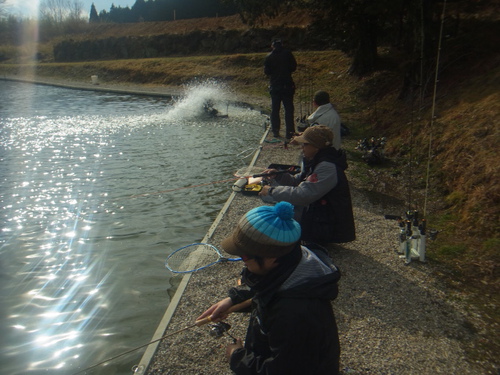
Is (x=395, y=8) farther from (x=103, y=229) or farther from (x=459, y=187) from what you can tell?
(x=103, y=229)

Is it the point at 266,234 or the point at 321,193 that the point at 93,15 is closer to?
the point at 321,193

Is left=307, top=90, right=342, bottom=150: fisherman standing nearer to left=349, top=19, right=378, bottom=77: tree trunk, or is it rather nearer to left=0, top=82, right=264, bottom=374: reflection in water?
left=0, top=82, right=264, bottom=374: reflection in water

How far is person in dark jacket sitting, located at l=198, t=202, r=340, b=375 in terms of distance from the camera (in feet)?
7.86

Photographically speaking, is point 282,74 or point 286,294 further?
point 282,74

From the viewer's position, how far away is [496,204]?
20.4ft

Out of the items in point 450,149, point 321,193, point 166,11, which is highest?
point 166,11

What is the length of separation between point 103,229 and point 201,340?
4.08 m

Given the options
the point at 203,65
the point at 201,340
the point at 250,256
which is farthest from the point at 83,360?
the point at 203,65

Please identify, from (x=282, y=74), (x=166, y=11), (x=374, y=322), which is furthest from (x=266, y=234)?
(x=166, y=11)

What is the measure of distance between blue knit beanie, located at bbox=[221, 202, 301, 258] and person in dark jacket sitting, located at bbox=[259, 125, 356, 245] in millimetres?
2267

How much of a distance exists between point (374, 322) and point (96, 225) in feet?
17.1

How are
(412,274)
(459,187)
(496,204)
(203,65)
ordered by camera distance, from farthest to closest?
(203,65)
(459,187)
(496,204)
(412,274)

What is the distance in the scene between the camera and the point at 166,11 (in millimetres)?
59312

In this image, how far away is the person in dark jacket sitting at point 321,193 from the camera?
487 cm
